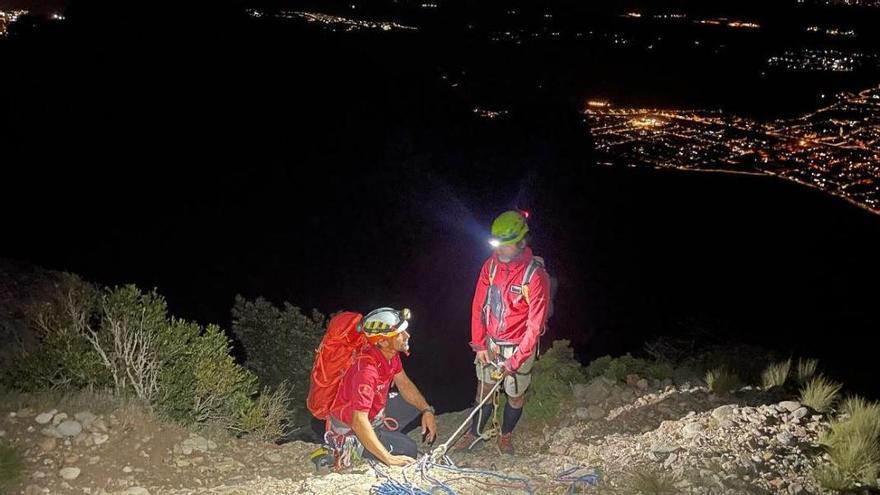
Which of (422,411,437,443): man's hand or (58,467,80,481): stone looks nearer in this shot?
(58,467,80,481): stone

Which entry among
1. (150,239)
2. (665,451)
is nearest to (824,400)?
(665,451)

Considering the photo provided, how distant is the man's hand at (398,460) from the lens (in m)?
4.32

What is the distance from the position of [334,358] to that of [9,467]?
2109 mm

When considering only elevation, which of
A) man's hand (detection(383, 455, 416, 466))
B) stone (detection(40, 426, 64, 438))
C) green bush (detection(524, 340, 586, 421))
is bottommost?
green bush (detection(524, 340, 586, 421))

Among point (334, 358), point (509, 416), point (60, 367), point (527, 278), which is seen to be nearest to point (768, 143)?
point (509, 416)

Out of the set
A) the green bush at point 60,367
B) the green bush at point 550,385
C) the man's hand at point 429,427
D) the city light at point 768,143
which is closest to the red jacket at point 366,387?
the man's hand at point 429,427

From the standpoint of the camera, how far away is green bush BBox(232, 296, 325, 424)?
13.8 metres

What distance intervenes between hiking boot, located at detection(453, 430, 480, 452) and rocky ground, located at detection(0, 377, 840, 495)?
14 cm

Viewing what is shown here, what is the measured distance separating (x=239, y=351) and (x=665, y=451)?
12.1m

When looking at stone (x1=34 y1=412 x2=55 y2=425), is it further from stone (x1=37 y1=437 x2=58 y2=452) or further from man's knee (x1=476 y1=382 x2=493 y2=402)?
man's knee (x1=476 y1=382 x2=493 y2=402)

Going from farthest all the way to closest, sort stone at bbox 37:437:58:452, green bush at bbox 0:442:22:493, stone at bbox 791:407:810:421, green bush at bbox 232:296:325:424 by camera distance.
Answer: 1. green bush at bbox 232:296:325:424
2. stone at bbox 791:407:810:421
3. stone at bbox 37:437:58:452
4. green bush at bbox 0:442:22:493

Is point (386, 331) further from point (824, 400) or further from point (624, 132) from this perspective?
point (624, 132)

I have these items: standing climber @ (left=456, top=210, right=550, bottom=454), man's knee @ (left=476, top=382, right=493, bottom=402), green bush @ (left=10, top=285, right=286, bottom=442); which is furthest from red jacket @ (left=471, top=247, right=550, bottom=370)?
green bush @ (left=10, top=285, right=286, bottom=442)

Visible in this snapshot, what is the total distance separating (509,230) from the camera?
17.3 ft
